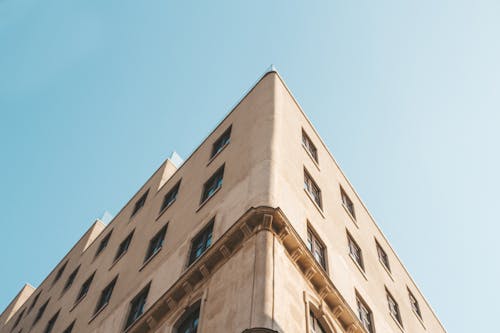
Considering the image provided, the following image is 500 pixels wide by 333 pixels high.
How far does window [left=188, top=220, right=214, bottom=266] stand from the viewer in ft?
72.0

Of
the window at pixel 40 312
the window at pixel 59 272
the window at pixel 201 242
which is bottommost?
the window at pixel 201 242

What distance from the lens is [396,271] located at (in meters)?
32.2

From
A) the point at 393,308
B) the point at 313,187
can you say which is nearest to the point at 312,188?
the point at 313,187

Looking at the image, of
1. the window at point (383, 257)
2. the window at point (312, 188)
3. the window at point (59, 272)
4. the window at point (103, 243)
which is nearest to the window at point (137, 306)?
the window at point (312, 188)

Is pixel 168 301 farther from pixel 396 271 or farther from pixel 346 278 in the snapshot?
pixel 396 271

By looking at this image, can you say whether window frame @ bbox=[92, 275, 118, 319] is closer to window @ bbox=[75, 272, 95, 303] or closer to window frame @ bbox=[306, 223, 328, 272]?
window @ bbox=[75, 272, 95, 303]

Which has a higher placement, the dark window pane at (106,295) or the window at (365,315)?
the dark window pane at (106,295)

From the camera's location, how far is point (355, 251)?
27.3 m

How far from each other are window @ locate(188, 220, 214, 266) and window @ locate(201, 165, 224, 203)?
249 cm

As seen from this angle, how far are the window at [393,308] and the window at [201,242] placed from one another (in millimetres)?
10045

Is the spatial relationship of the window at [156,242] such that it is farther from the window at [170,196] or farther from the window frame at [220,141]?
the window frame at [220,141]

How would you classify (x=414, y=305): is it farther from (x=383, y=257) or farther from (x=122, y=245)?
(x=122, y=245)

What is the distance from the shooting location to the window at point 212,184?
25.4m

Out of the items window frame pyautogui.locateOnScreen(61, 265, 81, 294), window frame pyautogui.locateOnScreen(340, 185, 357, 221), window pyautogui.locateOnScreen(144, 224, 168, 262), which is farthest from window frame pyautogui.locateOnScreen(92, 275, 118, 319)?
window frame pyautogui.locateOnScreen(340, 185, 357, 221)
